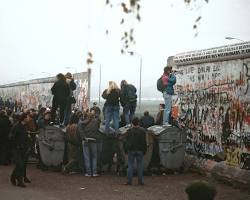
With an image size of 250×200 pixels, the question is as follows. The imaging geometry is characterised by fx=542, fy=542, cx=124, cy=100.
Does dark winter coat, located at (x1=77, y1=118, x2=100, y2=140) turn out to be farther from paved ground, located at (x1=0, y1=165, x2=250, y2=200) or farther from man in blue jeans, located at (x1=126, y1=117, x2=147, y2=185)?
man in blue jeans, located at (x1=126, y1=117, x2=147, y2=185)

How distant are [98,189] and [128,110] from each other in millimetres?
4321

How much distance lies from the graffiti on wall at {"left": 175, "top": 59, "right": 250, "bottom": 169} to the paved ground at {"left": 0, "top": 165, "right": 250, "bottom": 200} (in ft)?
4.37

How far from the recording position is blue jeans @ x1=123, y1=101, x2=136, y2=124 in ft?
57.4

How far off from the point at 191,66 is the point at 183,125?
2175 mm

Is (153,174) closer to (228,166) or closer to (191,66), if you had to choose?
(228,166)

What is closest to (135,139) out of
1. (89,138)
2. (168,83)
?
(89,138)

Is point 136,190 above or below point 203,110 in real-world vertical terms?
below

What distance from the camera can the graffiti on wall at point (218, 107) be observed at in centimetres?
1583

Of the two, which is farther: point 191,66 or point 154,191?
point 191,66

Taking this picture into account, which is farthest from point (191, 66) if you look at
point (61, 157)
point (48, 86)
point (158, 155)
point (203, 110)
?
point (48, 86)

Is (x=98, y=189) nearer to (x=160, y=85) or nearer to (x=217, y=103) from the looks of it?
(x=160, y=85)

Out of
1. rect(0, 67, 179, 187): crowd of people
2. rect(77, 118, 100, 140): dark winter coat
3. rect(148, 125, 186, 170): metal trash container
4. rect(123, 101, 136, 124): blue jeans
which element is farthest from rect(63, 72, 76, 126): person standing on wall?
rect(148, 125, 186, 170): metal trash container

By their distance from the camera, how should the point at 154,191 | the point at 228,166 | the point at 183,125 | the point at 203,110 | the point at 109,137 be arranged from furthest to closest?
the point at 183,125, the point at 203,110, the point at 109,137, the point at 228,166, the point at 154,191

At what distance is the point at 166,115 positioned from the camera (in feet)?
57.2
